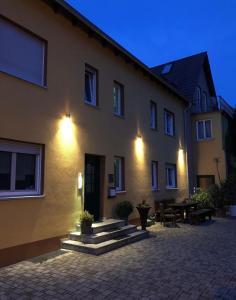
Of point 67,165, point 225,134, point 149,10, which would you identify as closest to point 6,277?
point 67,165

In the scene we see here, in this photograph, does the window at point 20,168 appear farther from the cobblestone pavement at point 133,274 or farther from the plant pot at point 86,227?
the cobblestone pavement at point 133,274

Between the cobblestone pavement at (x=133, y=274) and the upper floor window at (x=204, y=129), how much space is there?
10863 mm

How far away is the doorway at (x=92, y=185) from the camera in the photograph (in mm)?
9539

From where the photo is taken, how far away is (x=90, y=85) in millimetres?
10172

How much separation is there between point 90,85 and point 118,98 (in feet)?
6.06

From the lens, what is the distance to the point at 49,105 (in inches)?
316

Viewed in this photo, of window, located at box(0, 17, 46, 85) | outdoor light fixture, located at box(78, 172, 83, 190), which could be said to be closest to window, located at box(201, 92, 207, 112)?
outdoor light fixture, located at box(78, 172, 83, 190)

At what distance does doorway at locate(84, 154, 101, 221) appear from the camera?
9539 mm

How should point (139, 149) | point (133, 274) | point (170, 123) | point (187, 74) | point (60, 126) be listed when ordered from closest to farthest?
point (133, 274)
point (60, 126)
point (139, 149)
point (170, 123)
point (187, 74)

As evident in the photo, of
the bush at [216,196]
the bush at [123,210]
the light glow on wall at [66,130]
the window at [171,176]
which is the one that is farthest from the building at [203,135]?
the light glow on wall at [66,130]

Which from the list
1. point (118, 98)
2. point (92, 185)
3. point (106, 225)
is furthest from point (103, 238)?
point (118, 98)

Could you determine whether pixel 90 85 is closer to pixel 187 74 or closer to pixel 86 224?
pixel 86 224

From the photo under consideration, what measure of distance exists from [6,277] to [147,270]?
8.97ft

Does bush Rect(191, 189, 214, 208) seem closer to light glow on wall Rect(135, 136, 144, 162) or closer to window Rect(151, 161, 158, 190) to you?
window Rect(151, 161, 158, 190)
